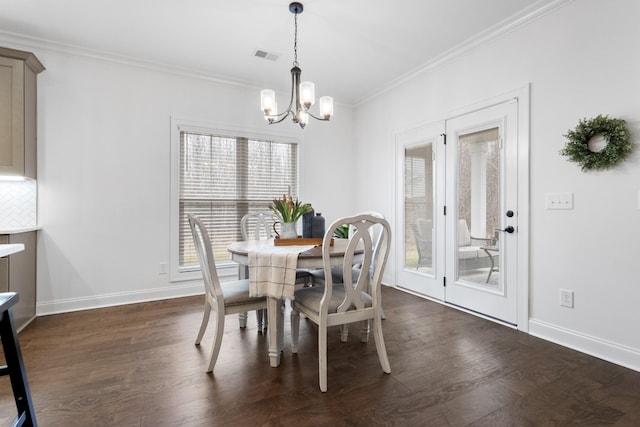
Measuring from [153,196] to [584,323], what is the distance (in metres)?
4.25

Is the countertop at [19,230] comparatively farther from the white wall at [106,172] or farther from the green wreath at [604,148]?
the green wreath at [604,148]

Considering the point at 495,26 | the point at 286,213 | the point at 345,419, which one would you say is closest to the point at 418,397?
the point at 345,419

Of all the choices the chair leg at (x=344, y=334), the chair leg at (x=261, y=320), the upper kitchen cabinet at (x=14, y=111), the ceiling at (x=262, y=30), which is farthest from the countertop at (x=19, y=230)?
the chair leg at (x=344, y=334)

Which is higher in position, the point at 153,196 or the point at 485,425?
the point at 153,196

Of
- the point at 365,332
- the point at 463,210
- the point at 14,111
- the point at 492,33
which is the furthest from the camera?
the point at 463,210

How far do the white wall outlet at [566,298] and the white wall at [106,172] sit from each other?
3.65 m

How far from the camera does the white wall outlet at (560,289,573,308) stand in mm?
2496

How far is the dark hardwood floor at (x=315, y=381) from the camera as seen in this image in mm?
1669

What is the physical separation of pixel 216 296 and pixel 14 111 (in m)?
2.62

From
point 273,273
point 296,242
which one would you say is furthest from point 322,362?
point 296,242

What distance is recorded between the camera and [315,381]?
6.53ft

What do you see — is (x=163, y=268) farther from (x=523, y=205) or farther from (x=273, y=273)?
(x=523, y=205)

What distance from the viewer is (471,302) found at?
330 centimetres

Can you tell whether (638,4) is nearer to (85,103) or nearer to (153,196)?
(153,196)
